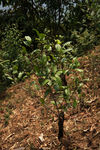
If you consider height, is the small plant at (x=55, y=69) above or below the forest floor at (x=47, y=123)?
above

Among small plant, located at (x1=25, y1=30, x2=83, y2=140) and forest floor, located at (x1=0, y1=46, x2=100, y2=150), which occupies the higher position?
small plant, located at (x1=25, y1=30, x2=83, y2=140)

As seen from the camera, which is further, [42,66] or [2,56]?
[2,56]

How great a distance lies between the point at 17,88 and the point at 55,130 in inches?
93.4

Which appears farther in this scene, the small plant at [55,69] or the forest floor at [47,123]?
the forest floor at [47,123]

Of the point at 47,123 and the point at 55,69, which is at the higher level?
the point at 55,69

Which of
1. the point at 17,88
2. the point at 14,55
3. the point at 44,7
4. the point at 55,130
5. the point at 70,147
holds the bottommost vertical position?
the point at 70,147

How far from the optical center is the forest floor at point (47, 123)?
7.16 feet

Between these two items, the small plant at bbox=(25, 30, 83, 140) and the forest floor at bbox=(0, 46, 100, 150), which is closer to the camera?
the small plant at bbox=(25, 30, 83, 140)

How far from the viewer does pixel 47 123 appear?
2682 mm

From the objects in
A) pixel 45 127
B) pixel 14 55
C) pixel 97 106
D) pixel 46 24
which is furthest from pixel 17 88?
pixel 46 24

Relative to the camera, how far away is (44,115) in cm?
290

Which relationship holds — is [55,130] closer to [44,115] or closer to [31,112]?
[44,115]

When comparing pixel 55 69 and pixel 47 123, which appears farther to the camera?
pixel 47 123

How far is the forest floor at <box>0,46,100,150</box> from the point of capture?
218 centimetres
